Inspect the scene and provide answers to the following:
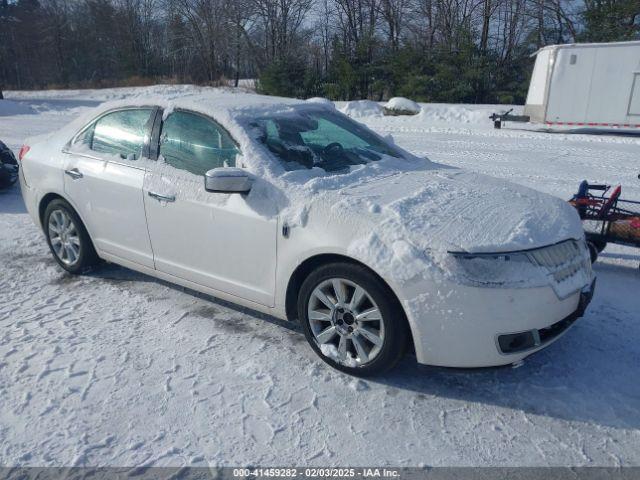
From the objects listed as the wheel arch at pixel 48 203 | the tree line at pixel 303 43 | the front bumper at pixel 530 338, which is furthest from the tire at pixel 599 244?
the tree line at pixel 303 43

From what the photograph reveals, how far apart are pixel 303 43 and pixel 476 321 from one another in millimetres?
33162

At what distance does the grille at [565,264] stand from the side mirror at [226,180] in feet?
5.74

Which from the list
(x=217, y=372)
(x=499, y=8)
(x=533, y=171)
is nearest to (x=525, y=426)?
(x=217, y=372)

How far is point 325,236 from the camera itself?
3.03m

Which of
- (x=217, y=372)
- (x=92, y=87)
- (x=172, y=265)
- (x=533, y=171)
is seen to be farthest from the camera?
(x=92, y=87)

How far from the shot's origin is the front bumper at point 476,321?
270cm

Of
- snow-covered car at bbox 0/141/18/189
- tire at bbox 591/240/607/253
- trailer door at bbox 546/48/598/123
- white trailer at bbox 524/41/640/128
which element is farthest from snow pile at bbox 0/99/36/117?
tire at bbox 591/240/607/253

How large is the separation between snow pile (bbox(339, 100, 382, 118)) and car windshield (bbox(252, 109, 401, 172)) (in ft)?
47.9

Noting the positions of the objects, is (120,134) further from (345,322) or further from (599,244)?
(599,244)

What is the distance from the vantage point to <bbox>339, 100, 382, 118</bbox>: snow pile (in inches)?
736

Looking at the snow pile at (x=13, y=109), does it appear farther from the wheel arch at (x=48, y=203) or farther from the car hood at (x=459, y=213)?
the car hood at (x=459, y=213)

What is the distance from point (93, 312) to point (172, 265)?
0.76 meters

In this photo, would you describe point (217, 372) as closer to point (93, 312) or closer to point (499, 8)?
point (93, 312)

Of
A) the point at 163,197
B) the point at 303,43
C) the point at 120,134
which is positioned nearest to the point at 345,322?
the point at 163,197
